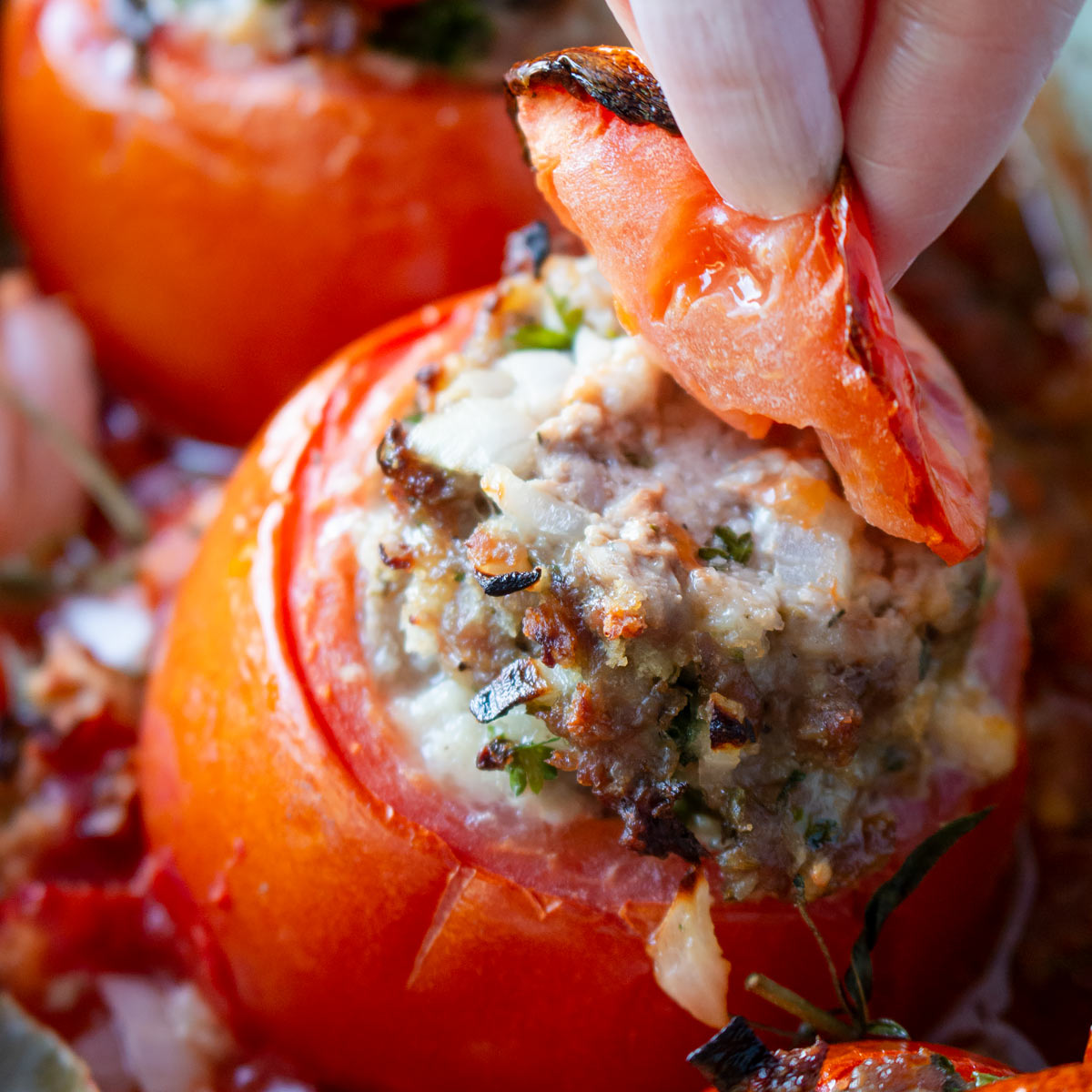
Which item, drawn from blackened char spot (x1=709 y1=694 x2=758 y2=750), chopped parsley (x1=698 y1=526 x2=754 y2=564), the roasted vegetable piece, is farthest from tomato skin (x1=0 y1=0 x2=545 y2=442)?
blackened char spot (x1=709 y1=694 x2=758 y2=750)

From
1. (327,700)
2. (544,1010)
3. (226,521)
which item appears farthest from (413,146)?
(544,1010)

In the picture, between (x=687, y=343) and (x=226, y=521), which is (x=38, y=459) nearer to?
(x=226, y=521)

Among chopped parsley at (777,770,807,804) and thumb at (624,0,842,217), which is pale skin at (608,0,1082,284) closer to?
thumb at (624,0,842,217)

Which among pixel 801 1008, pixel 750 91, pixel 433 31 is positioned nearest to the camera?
pixel 750 91

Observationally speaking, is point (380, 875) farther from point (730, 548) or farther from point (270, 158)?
point (270, 158)

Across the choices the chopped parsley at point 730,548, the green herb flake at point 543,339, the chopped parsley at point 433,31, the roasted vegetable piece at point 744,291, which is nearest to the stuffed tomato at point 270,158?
the chopped parsley at point 433,31

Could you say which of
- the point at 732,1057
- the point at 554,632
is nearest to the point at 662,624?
the point at 554,632

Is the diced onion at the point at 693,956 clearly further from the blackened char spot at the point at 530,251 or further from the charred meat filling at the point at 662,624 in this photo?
the blackened char spot at the point at 530,251
